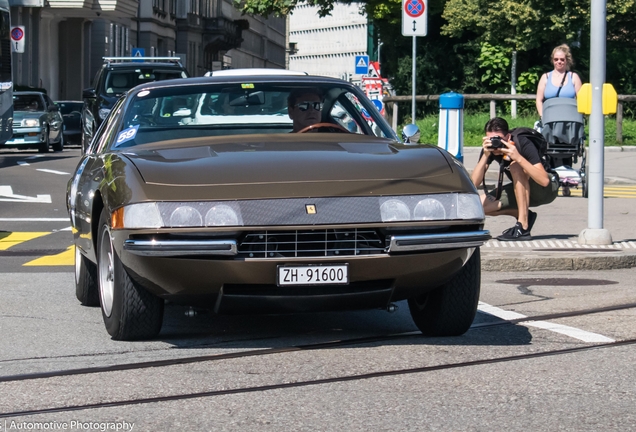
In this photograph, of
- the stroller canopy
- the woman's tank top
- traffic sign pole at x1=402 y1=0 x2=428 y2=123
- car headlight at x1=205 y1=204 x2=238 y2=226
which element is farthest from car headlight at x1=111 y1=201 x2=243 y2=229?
traffic sign pole at x1=402 y1=0 x2=428 y2=123

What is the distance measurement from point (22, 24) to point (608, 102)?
41.8 m

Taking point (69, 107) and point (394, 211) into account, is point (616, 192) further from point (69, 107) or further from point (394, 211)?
point (69, 107)

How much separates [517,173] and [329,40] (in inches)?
6802

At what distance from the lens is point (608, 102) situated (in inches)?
436

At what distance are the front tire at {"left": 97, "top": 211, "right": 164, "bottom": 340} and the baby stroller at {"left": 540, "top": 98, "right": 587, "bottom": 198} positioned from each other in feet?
34.8

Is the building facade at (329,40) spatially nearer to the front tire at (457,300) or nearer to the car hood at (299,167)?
the car hood at (299,167)

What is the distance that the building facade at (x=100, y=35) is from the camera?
50.7m

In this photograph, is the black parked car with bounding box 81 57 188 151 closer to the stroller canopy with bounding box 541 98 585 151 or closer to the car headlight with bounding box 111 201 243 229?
the stroller canopy with bounding box 541 98 585 151

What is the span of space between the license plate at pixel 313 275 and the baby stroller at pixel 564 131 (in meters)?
10.8

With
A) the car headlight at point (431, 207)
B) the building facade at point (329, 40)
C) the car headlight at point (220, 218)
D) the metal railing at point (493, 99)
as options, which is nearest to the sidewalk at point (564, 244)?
the car headlight at point (431, 207)

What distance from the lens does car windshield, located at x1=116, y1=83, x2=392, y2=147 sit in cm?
761

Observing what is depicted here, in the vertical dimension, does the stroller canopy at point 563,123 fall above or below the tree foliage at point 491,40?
below

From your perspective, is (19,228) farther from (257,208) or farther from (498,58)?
(498,58)

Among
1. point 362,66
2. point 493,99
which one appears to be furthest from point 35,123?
point 493,99
